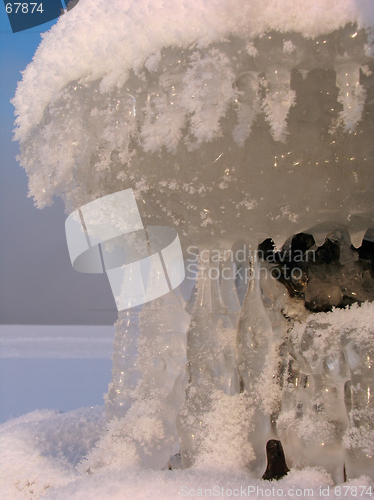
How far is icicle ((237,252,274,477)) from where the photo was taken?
0.43 metres

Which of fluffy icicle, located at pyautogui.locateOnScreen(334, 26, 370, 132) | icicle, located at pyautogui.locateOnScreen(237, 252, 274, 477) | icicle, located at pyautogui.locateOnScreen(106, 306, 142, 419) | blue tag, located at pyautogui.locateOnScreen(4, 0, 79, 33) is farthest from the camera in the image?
blue tag, located at pyautogui.locateOnScreen(4, 0, 79, 33)

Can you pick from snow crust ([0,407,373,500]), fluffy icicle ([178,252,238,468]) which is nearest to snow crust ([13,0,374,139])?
fluffy icicle ([178,252,238,468])

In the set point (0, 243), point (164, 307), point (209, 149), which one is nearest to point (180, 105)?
point (209, 149)

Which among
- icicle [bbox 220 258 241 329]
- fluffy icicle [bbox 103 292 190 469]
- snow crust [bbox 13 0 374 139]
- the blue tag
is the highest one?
the blue tag

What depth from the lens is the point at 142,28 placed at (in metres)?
0.36

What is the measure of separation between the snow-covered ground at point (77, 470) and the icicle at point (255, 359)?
0.03 meters

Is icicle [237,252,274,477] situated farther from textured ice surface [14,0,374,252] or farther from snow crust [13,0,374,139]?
snow crust [13,0,374,139]

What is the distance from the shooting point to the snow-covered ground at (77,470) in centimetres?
35

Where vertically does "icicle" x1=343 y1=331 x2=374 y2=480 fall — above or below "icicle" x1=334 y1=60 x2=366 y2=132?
below

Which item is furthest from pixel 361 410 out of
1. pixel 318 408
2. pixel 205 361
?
pixel 205 361

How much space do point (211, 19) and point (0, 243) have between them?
4.15 ft

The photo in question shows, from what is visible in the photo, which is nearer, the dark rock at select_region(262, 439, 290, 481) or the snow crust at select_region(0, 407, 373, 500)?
the snow crust at select_region(0, 407, 373, 500)

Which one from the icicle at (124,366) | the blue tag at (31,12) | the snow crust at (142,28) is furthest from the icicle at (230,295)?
the blue tag at (31,12)

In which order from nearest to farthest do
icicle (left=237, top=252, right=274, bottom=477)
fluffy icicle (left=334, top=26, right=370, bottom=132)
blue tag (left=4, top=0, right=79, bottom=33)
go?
fluffy icicle (left=334, top=26, right=370, bottom=132)
icicle (left=237, top=252, right=274, bottom=477)
blue tag (left=4, top=0, right=79, bottom=33)
